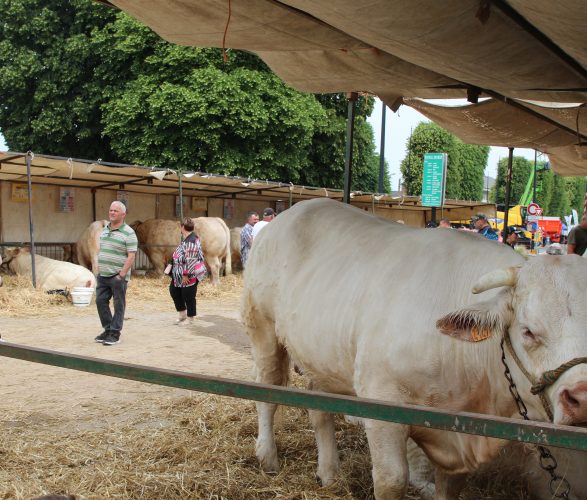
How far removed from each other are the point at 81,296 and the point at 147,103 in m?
10.5

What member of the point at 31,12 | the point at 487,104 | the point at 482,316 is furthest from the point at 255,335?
the point at 31,12

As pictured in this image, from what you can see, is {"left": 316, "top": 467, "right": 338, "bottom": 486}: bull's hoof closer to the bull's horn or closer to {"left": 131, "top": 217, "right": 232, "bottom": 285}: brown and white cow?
the bull's horn

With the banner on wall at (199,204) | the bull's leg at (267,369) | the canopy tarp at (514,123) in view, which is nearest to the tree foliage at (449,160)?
the banner on wall at (199,204)

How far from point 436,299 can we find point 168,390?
373cm

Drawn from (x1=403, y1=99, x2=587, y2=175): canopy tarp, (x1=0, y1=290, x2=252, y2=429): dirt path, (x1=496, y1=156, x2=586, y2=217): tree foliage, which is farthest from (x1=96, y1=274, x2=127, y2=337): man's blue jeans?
(x1=496, y1=156, x2=586, y2=217): tree foliage

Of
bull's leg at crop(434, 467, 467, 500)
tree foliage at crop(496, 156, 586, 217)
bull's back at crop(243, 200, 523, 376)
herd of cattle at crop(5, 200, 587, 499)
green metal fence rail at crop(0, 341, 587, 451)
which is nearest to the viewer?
green metal fence rail at crop(0, 341, 587, 451)

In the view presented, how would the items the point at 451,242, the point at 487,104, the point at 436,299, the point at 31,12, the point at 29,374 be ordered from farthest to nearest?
the point at 31,12
the point at 29,374
the point at 487,104
the point at 451,242
the point at 436,299

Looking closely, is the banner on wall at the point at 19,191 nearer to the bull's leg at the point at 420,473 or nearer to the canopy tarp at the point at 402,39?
the canopy tarp at the point at 402,39

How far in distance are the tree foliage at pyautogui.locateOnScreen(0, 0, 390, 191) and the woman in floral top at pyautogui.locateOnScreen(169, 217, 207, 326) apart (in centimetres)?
1069

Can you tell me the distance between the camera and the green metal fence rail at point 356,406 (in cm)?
169

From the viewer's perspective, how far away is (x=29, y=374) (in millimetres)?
6535

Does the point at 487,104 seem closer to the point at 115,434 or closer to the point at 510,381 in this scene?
the point at 510,381

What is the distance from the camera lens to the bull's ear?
2.46 meters

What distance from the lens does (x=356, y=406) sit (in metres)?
1.90
